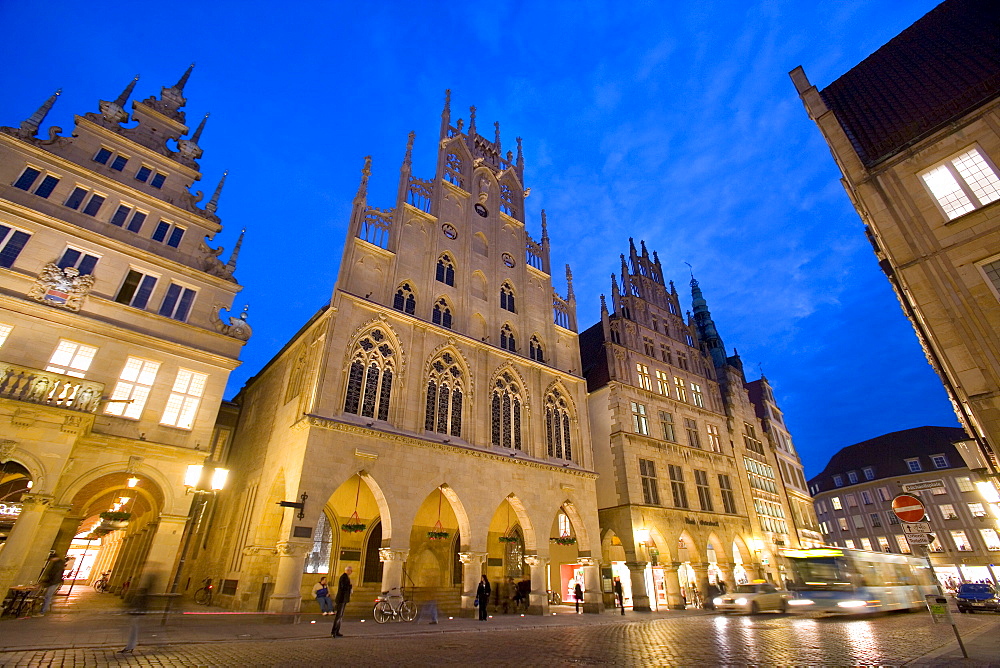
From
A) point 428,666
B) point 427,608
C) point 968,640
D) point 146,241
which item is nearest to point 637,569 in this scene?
point 427,608

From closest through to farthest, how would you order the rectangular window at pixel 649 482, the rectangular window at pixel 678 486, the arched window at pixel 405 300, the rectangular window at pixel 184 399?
the rectangular window at pixel 184 399 → the arched window at pixel 405 300 → the rectangular window at pixel 649 482 → the rectangular window at pixel 678 486

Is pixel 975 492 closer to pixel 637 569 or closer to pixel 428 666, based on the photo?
pixel 637 569

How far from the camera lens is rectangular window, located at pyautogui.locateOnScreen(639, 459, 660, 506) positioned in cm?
2923

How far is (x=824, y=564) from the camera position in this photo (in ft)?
66.9

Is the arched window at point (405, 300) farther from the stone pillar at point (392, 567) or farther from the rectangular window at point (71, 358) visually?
the rectangular window at point (71, 358)

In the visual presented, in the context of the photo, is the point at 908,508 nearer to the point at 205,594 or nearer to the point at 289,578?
the point at 289,578

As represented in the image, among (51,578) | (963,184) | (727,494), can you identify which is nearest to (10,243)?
(51,578)

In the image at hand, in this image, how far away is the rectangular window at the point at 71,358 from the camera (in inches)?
653

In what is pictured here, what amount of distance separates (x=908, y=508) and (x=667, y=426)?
23849 millimetres

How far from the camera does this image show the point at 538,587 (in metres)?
21.4

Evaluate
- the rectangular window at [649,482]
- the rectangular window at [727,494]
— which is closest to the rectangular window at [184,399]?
the rectangular window at [649,482]

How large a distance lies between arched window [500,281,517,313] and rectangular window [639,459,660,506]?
13062mm

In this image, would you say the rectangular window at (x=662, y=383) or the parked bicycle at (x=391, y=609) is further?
the rectangular window at (x=662, y=383)

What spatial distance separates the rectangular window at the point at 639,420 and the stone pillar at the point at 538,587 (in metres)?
12.3
